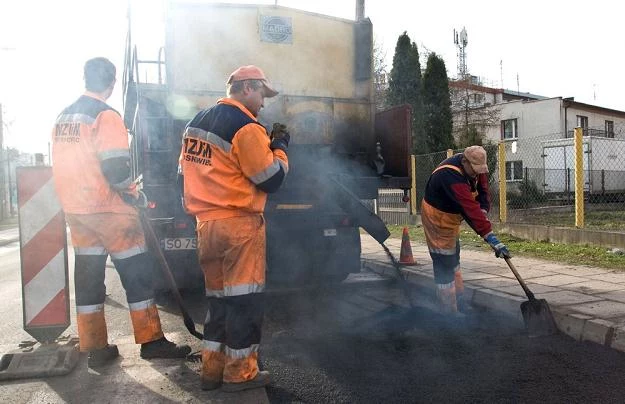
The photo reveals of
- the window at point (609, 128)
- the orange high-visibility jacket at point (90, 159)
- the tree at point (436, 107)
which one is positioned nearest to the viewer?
the orange high-visibility jacket at point (90, 159)

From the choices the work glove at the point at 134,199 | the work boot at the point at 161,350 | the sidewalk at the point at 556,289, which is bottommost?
the work boot at the point at 161,350

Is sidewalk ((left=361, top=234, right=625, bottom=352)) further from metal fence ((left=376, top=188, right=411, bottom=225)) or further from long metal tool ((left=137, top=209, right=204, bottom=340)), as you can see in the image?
metal fence ((left=376, top=188, right=411, bottom=225))

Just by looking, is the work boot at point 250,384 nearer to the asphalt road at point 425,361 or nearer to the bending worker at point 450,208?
the asphalt road at point 425,361

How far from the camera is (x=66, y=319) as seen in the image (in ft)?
12.2

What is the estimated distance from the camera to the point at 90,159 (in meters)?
3.49

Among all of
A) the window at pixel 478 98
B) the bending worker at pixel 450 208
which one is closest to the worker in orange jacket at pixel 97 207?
the bending worker at pixel 450 208

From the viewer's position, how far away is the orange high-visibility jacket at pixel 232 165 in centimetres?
293

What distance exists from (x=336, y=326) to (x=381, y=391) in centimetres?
148

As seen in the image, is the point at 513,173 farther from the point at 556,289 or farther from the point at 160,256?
the point at 160,256

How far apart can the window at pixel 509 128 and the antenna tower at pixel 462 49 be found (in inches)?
146

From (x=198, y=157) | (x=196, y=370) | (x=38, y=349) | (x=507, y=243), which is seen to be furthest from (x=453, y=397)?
(x=507, y=243)

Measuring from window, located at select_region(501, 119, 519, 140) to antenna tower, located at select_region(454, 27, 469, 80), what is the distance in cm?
370

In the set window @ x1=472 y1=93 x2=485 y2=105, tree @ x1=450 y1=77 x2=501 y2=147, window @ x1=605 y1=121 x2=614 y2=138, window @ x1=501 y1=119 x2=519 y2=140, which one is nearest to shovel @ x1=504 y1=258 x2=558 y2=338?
tree @ x1=450 y1=77 x2=501 y2=147

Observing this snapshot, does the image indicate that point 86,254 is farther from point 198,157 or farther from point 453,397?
point 453,397
